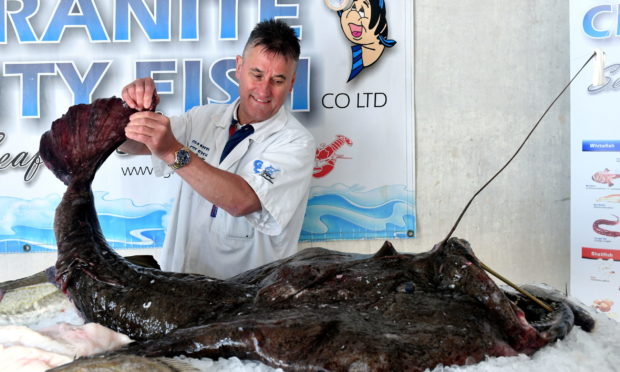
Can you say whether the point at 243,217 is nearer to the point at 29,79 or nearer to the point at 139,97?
the point at 139,97

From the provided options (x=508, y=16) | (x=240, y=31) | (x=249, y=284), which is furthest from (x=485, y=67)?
(x=249, y=284)

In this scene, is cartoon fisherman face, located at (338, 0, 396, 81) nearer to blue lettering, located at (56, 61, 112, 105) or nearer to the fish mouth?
the fish mouth

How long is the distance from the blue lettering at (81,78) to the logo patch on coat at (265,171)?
6.36 feet

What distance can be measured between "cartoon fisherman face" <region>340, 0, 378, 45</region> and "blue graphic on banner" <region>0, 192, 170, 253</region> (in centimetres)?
170

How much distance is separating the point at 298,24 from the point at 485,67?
4.46ft

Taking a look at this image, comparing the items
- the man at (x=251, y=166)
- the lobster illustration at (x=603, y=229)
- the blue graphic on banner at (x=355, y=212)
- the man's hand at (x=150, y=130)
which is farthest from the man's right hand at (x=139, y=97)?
the lobster illustration at (x=603, y=229)

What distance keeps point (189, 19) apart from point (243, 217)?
5.95 ft

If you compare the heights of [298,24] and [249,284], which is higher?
[298,24]

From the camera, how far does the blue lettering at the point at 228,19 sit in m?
3.71

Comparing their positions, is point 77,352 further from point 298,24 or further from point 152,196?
point 298,24

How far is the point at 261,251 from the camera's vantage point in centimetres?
252

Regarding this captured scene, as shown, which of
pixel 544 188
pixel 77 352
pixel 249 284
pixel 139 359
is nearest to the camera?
pixel 139 359

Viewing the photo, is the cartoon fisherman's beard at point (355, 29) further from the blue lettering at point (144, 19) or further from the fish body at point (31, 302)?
the fish body at point (31, 302)

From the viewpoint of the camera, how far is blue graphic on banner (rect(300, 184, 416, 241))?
3.85 metres
